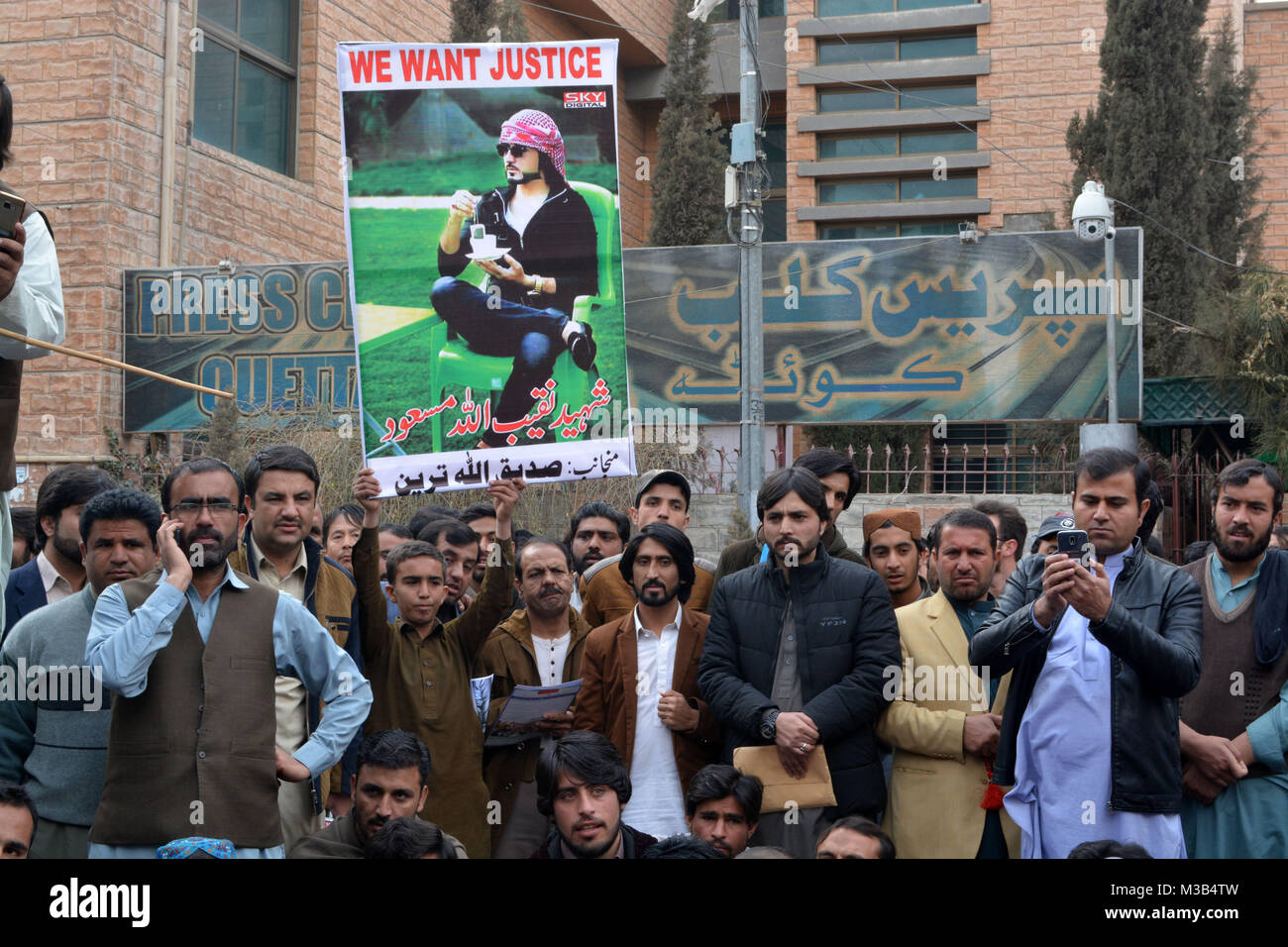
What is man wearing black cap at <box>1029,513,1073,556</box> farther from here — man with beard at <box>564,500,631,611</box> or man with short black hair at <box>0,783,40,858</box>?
man with short black hair at <box>0,783,40,858</box>

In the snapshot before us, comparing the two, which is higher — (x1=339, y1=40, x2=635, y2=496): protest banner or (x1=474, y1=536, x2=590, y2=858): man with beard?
(x1=339, y1=40, x2=635, y2=496): protest banner

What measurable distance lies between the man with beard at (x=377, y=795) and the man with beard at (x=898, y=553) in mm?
2121

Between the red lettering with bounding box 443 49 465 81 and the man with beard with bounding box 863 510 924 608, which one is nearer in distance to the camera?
the man with beard with bounding box 863 510 924 608

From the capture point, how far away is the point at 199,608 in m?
3.93

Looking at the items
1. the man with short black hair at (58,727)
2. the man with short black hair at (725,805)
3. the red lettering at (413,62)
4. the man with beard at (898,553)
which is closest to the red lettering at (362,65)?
the red lettering at (413,62)

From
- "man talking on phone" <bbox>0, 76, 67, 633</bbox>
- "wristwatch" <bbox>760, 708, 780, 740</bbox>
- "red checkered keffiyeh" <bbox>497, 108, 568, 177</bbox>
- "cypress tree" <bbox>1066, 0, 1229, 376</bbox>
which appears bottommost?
"wristwatch" <bbox>760, 708, 780, 740</bbox>

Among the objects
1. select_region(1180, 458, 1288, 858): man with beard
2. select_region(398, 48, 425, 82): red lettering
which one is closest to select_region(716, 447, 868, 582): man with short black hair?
select_region(1180, 458, 1288, 858): man with beard

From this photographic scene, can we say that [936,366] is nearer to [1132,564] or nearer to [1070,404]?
[1070,404]

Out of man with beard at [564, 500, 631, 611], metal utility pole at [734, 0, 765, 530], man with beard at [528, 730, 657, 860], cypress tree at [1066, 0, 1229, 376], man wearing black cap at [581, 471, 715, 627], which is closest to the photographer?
man with beard at [528, 730, 657, 860]

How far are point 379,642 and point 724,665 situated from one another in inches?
49.7

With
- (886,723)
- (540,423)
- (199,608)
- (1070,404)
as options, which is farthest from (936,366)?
(199,608)

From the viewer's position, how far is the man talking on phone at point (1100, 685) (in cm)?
398

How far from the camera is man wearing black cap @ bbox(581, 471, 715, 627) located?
576cm

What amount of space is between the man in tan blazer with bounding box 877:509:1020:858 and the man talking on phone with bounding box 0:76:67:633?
2791mm
